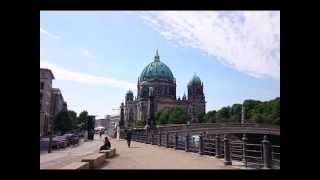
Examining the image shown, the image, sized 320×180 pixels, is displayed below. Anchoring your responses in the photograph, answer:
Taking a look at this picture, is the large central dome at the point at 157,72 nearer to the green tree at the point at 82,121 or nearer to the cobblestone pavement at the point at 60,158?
the green tree at the point at 82,121

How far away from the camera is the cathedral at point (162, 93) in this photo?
295 ft

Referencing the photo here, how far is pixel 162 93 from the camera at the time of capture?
301ft

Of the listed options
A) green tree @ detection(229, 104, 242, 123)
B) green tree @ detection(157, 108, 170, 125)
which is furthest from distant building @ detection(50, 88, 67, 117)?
green tree @ detection(229, 104, 242, 123)

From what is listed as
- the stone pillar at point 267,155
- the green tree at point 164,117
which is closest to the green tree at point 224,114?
the green tree at point 164,117

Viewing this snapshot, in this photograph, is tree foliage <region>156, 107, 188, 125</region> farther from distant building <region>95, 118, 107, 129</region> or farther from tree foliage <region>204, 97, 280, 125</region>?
distant building <region>95, 118, 107, 129</region>

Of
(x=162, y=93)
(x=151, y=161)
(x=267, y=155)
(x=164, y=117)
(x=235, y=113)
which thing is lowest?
(x=164, y=117)

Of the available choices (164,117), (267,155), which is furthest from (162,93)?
(267,155)

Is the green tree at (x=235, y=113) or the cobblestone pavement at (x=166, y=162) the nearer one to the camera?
the cobblestone pavement at (x=166, y=162)

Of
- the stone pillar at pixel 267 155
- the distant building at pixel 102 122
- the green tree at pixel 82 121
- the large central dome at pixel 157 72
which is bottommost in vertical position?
the distant building at pixel 102 122

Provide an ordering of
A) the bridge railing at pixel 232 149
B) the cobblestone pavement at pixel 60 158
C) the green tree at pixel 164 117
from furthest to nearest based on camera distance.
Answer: the green tree at pixel 164 117 → the cobblestone pavement at pixel 60 158 → the bridge railing at pixel 232 149

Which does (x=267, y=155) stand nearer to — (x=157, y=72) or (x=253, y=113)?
(x=253, y=113)
